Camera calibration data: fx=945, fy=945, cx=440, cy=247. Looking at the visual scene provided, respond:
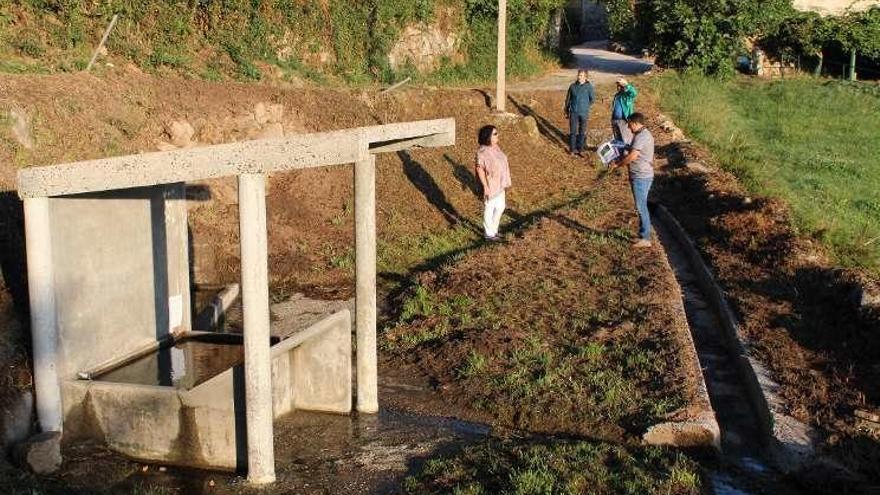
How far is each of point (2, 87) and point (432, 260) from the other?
6029mm

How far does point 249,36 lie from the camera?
61.3 feet

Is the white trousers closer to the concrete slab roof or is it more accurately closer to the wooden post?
the wooden post

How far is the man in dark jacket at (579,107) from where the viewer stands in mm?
18672

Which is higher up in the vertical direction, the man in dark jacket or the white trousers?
the man in dark jacket

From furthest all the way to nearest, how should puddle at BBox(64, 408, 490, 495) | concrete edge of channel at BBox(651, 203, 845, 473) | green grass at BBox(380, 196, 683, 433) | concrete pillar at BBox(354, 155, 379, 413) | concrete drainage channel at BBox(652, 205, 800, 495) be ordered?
green grass at BBox(380, 196, 683, 433)
concrete pillar at BBox(354, 155, 379, 413)
concrete edge of channel at BBox(651, 203, 845, 473)
concrete drainage channel at BBox(652, 205, 800, 495)
puddle at BBox(64, 408, 490, 495)

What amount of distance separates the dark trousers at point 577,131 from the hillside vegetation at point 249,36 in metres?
5.31

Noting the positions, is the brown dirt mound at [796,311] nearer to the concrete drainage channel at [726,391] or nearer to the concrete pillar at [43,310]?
the concrete drainage channel at [726,391]

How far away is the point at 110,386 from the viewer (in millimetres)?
6719

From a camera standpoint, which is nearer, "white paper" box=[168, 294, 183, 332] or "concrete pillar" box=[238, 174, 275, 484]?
"concrete pillar" box=[238, 174, 275, 484]

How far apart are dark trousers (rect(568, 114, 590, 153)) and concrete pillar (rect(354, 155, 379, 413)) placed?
11894 mm

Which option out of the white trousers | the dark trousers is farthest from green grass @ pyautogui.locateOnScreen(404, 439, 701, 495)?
the dark trousers

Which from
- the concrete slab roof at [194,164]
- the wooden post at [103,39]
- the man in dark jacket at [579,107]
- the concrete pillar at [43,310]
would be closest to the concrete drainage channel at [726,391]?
the concrete slab roof at [194,164]

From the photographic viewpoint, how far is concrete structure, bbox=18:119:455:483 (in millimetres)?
6117

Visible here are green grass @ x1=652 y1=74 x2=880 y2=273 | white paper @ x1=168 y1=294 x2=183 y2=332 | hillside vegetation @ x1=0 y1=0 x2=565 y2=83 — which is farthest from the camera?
hillside vegetation @ x1=0 y1=0 x2=565 y2=83
